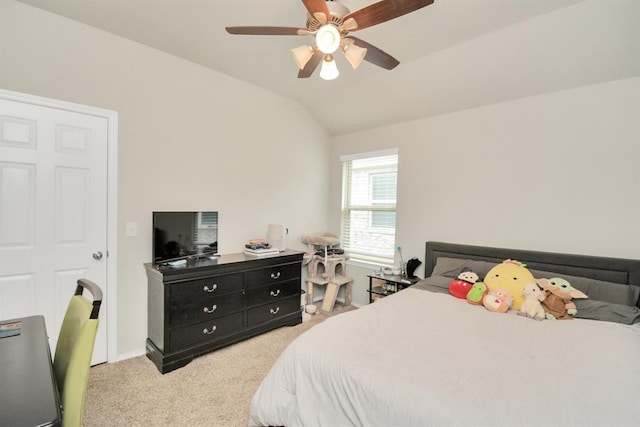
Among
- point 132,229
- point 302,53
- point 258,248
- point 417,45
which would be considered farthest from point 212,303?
point 417,45

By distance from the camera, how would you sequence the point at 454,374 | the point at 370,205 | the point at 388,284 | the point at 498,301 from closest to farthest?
the point at 454,374 → the point at 498,301 → the point at 388,284 → the point at 370,205

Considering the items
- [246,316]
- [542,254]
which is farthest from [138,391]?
[542,254]

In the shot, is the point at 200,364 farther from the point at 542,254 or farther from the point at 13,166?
the point at 542,254

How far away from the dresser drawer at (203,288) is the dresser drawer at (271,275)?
4.5 inches

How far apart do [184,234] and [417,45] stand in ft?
8.77

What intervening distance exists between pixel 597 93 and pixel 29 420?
12.3ft

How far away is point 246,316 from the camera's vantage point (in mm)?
2875

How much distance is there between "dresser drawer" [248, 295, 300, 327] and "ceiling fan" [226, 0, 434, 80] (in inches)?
90.1

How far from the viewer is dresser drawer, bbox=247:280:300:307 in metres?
2.93

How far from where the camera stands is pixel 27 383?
0.89m

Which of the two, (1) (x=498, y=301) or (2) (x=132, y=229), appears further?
(2) (x=132, y=229)

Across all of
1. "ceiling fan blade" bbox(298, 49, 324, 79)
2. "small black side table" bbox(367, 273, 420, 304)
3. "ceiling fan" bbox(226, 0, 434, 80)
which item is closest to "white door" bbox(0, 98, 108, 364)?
"ceiling fan" bbox(226, 0, 434, 80)

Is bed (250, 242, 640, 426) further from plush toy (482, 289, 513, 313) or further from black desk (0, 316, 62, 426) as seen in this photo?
black desk (0, 316, 62, 426)

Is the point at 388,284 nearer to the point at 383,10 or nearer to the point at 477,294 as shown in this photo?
the point at 477,294
